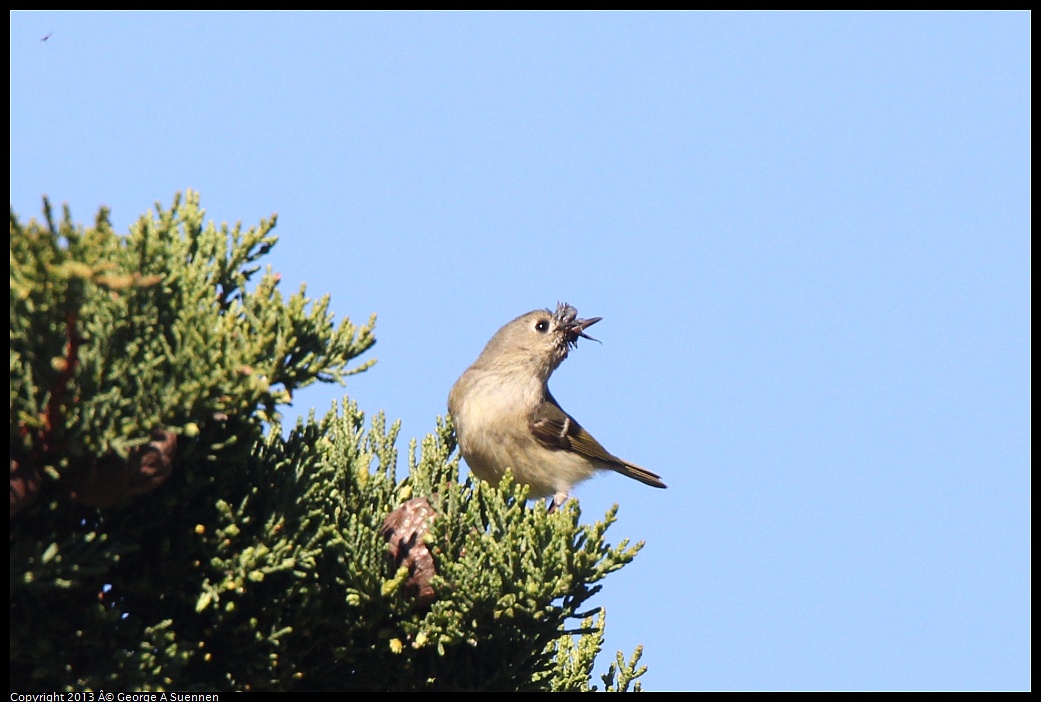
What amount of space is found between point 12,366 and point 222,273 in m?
0.87

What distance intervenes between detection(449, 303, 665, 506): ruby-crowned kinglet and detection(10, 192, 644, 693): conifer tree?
1837mm

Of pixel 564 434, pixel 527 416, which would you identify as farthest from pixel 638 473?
pixel 527 416

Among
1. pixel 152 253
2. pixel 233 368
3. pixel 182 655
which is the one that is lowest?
pixel 182 655

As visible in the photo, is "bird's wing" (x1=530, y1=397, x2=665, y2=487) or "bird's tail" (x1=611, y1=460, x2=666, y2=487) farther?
"bird's tail" (x1=611, y1=460, x2=666, y2=487)

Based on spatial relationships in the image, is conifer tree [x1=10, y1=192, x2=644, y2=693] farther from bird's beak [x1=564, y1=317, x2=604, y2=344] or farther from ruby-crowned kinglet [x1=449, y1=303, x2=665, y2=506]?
bird's beak [x1=564, y1=317, x2=604, y2=344]

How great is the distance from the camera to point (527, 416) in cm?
674

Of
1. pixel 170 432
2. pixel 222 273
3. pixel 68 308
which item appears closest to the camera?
pixel 68 308

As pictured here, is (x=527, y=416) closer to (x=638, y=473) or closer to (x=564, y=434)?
(x=564, y=434)

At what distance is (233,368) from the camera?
335 cm

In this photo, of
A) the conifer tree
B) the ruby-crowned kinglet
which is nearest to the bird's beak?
the ruby-crowned kinglet

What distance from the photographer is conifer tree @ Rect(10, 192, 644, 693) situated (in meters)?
Answer: 3.08

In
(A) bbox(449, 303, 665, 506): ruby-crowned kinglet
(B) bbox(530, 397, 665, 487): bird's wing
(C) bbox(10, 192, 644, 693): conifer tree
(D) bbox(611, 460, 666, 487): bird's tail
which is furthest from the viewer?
(D) bbox(611, 460, 666, 487): bird's tail
